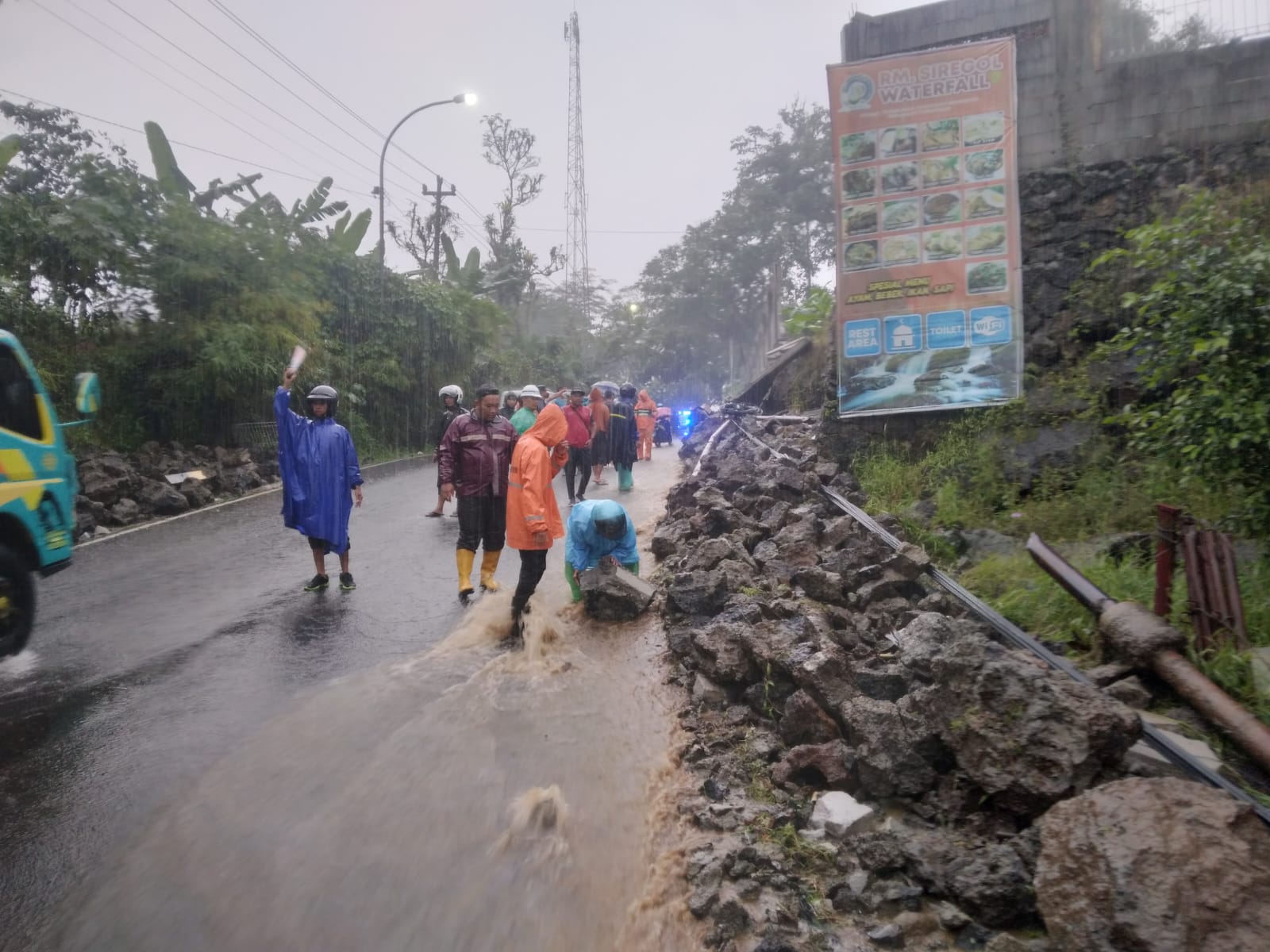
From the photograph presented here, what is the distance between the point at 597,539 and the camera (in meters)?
6.87

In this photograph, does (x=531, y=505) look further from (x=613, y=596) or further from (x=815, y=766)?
(x=815, y=766)

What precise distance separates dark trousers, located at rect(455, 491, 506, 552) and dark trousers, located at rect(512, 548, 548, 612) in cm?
99

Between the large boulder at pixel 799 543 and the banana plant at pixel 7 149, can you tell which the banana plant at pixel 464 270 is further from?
the large boulder at pixel 799 543

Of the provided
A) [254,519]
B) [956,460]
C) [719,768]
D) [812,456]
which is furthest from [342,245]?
[719,768]

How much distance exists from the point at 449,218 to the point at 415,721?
34.9 m

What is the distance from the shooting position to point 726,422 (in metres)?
18.6

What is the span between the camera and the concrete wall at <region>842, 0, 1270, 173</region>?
912cm

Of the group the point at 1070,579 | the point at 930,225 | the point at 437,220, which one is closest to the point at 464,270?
the point at 437,220

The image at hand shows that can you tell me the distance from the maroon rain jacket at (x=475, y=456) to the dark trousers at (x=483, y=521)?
7 cm

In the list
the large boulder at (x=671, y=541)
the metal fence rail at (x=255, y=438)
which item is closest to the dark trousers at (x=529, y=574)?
the large boulder at (x=671, y=541)

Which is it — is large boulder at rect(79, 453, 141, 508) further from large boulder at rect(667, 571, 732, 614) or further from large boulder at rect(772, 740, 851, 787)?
large boulder at rect(772, 740, 851, 787)

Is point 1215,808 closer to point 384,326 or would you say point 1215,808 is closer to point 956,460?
point 956,460

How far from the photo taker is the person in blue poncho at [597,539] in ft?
21.9

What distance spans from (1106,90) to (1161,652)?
788 cm
